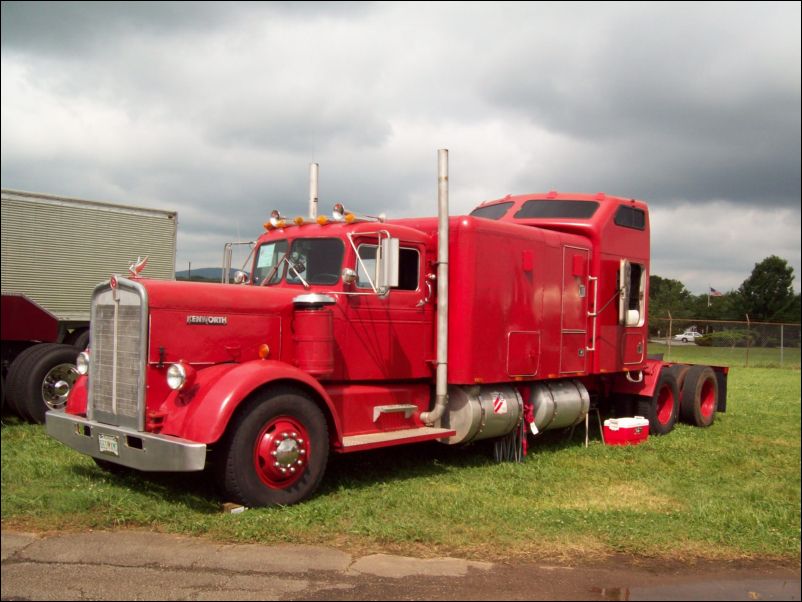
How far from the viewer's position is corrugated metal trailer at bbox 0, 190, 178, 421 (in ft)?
33.1

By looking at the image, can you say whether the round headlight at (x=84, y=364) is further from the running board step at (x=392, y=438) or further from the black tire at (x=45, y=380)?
the black tire at (x=45, y=380)

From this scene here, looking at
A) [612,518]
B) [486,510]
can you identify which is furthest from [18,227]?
[612,518]

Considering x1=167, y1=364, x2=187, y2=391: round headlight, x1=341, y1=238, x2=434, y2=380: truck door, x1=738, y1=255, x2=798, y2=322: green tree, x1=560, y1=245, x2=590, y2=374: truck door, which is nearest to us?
x1=738, y1=255, x2=798, y2=322: green tree

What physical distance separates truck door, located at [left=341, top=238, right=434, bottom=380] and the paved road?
2.60 metres

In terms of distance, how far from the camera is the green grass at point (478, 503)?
5570 mm

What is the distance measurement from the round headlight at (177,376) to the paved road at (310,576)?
121 centimetres

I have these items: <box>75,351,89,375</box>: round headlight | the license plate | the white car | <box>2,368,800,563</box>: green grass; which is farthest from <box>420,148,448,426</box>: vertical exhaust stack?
the white car

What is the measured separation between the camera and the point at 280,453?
639 cm

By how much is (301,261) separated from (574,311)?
3.86 meters

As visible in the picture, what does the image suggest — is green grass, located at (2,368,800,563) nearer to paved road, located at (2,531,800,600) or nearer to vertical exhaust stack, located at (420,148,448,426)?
paved road, located at (2,531,800,600)

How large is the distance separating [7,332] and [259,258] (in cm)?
452

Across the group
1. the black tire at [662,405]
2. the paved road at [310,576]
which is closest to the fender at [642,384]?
the black tire at [662,405]

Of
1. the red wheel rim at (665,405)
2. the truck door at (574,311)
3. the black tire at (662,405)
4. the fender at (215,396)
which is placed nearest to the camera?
the fender at (215,396)

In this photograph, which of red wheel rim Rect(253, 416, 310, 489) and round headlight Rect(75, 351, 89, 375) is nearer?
red wheel rim Rect(253, 416, 310, 489)
